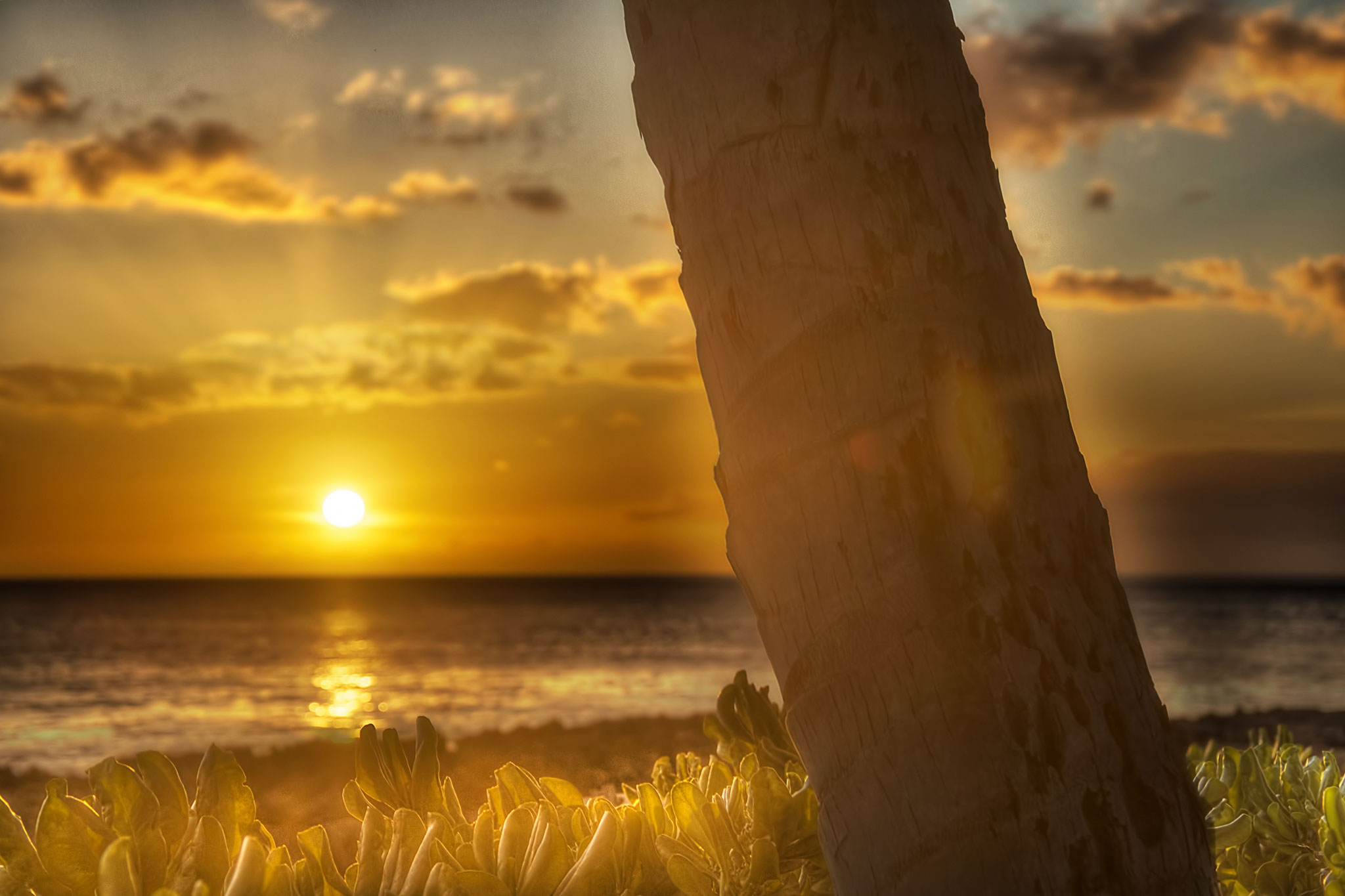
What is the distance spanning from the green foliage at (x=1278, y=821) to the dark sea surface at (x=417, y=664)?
21296 mm

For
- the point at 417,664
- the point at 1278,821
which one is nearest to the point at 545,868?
the point at 1278,821

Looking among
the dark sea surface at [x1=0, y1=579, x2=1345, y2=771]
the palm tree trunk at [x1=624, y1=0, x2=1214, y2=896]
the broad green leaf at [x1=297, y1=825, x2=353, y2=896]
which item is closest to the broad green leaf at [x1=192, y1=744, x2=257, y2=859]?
the broad green leaf at [x1=297, y1=825, x2=353, y2=896]

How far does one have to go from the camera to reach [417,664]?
130 ft

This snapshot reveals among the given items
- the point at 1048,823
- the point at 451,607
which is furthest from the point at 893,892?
the point at 451,607

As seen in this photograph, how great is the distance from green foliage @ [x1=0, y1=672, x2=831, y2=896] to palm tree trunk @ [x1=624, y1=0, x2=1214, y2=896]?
41 cm

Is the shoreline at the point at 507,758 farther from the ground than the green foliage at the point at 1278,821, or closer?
closer

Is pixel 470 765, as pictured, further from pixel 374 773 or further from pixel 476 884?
pixel 476 884

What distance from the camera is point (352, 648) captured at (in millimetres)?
44844

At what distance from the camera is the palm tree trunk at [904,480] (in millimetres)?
1325

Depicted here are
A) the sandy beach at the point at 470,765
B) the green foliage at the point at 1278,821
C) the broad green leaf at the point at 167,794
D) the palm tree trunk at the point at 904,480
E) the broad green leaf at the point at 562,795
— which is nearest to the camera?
the palm tree trunk at the point at 904,480

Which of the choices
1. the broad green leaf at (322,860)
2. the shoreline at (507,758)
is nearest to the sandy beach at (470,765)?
the shoreline at (507,758)

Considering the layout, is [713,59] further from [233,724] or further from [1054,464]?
[233,724]

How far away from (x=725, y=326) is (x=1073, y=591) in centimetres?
66

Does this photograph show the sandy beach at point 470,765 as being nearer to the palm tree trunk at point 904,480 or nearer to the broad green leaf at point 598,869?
the broad green leaf at point 598,869
